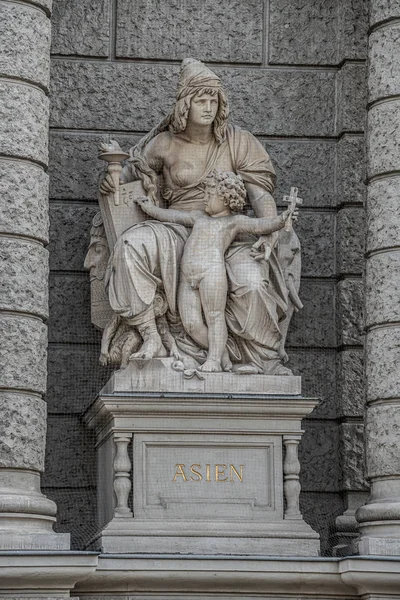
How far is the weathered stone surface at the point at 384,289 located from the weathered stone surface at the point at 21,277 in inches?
99.8

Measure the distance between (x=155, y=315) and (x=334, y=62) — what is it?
313 cm

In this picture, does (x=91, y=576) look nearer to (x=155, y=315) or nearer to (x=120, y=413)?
(x=120, y=413)

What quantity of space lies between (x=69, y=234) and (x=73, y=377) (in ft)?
3.87

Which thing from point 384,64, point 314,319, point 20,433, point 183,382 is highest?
point 384,64

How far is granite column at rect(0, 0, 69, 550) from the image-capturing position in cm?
1188

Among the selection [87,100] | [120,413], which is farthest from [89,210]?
[120,413]

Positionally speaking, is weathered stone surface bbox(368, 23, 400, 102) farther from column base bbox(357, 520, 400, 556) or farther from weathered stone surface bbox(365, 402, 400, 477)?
column base bbox(357, 520, 400, 556)

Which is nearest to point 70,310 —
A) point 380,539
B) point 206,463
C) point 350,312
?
point 206,463

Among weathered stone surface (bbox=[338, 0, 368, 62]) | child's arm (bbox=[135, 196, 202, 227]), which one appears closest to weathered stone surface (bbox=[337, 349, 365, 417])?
child's arm (bbox=[135, 196, 202, 227])

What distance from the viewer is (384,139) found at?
13031 millimetres

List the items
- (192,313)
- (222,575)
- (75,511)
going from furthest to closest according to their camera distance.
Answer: (75,511)
(192,313)
(222,575)

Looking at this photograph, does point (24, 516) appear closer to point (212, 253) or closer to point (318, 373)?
point (212, 253)

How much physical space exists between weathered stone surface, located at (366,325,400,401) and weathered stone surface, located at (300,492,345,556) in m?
1.33

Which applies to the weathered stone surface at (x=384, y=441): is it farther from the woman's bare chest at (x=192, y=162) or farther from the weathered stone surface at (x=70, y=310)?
the weathered stone surface at (x=70, y=310)
